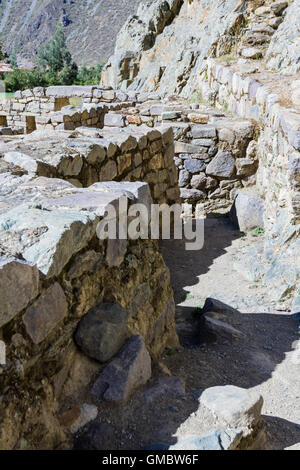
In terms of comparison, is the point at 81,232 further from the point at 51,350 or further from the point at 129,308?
the point at 129,308

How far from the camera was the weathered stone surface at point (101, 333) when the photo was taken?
6.23 ft

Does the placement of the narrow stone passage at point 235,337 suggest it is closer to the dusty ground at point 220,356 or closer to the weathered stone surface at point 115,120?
the dusty ground at point 220,356

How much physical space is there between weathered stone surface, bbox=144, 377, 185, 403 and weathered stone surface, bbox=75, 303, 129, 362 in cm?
24

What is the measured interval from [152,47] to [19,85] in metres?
8.56

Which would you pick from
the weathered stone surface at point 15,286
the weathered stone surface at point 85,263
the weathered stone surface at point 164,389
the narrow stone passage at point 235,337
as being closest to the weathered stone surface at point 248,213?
the narrow stone passage at point 235,337

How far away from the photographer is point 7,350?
1.42m

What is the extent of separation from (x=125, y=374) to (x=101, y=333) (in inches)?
8.1

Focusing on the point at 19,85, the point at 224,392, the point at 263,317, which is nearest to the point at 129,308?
the point at 224,392

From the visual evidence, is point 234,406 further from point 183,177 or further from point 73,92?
point 73,92

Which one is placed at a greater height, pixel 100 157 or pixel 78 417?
pixel 100 157

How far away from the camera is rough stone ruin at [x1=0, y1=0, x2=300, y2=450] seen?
1584mm

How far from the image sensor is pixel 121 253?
2396 millimetres

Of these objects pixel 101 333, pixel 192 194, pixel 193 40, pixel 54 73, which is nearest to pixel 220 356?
pixel 101 333
